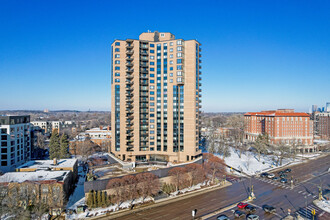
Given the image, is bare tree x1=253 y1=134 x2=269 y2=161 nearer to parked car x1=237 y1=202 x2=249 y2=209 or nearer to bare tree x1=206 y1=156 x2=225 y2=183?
bare tree x1=206 y1=156 x2=225 y2=183

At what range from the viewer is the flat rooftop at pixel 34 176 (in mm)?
43266

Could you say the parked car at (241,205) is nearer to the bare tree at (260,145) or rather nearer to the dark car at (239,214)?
the dark car at (239,214)

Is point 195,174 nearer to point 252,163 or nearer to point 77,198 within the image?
point 77,198

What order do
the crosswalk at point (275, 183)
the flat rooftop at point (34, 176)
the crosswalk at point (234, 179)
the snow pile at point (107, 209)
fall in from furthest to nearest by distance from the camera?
the crosswalk at point (234, 179), the crosswalk at point (275, 183), the flat rooftop at point (34, 176), the snow pile at point (107, 209)

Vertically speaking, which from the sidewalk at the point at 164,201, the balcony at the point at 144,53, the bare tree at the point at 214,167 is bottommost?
the sidewalk at the point at 164,201

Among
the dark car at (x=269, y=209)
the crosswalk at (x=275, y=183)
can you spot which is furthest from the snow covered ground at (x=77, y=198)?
the crosswalk at (x=275, y=183)

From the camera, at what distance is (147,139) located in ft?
236

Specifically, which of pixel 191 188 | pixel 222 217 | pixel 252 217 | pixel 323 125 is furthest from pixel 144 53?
pixel 323 125

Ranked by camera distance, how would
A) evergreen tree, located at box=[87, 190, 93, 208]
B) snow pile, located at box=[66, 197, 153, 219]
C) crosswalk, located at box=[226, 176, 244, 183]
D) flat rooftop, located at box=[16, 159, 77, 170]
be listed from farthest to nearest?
crosswalk, located at box=[226, 176, 244, 183]
flat rooftop, located at box=[16, 159, 77, 170]
evergreen tree, located at box=[87, 190, 93, 208]
snow pile, located at box=[66, 197, 153, 219]

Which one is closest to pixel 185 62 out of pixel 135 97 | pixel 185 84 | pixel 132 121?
pixel 185 84

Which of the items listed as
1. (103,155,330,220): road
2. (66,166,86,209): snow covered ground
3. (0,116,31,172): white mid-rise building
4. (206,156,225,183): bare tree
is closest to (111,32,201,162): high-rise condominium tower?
(206,156,225,183): bare tree

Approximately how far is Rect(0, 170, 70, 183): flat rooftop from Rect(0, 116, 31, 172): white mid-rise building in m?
26.2

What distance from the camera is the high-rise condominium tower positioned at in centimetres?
6962

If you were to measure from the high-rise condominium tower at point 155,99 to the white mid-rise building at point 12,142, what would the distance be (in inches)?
1256
